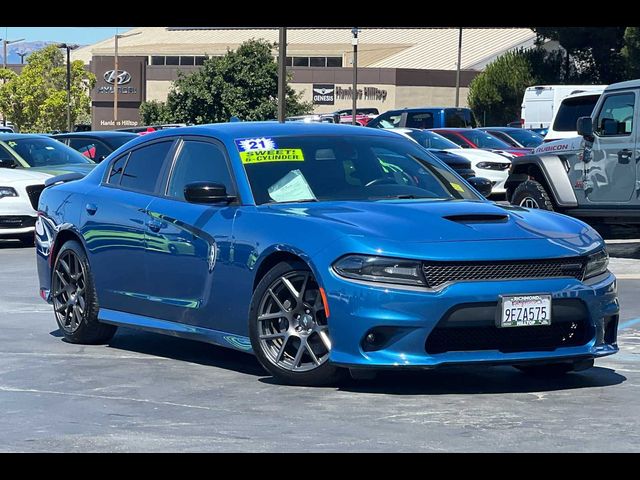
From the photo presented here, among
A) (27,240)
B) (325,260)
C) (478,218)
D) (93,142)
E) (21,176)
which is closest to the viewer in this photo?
(325,260)

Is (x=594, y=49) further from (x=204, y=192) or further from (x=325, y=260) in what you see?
(x=325, y=260)

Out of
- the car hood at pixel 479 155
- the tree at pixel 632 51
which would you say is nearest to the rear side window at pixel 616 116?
the car hood at pixel 479 155

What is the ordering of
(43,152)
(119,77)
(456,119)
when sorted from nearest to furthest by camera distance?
(43,152) → (456,119) → (119,77)

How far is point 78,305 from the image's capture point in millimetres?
9391

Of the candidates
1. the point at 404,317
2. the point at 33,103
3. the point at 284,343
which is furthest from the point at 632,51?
the point at 404,317

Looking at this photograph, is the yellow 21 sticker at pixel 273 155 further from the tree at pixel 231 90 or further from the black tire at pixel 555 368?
the tree at pixel 231 90

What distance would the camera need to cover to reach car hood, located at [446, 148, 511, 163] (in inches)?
1077

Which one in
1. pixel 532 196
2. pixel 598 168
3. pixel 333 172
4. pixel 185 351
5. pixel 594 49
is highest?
pixel 594 49

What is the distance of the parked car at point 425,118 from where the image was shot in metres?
40.4

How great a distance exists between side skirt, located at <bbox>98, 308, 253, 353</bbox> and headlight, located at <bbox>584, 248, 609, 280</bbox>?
1910 millimetres

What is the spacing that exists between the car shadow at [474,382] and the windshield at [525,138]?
24634mm

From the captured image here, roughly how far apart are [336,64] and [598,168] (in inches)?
3683

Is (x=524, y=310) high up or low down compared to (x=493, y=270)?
down
